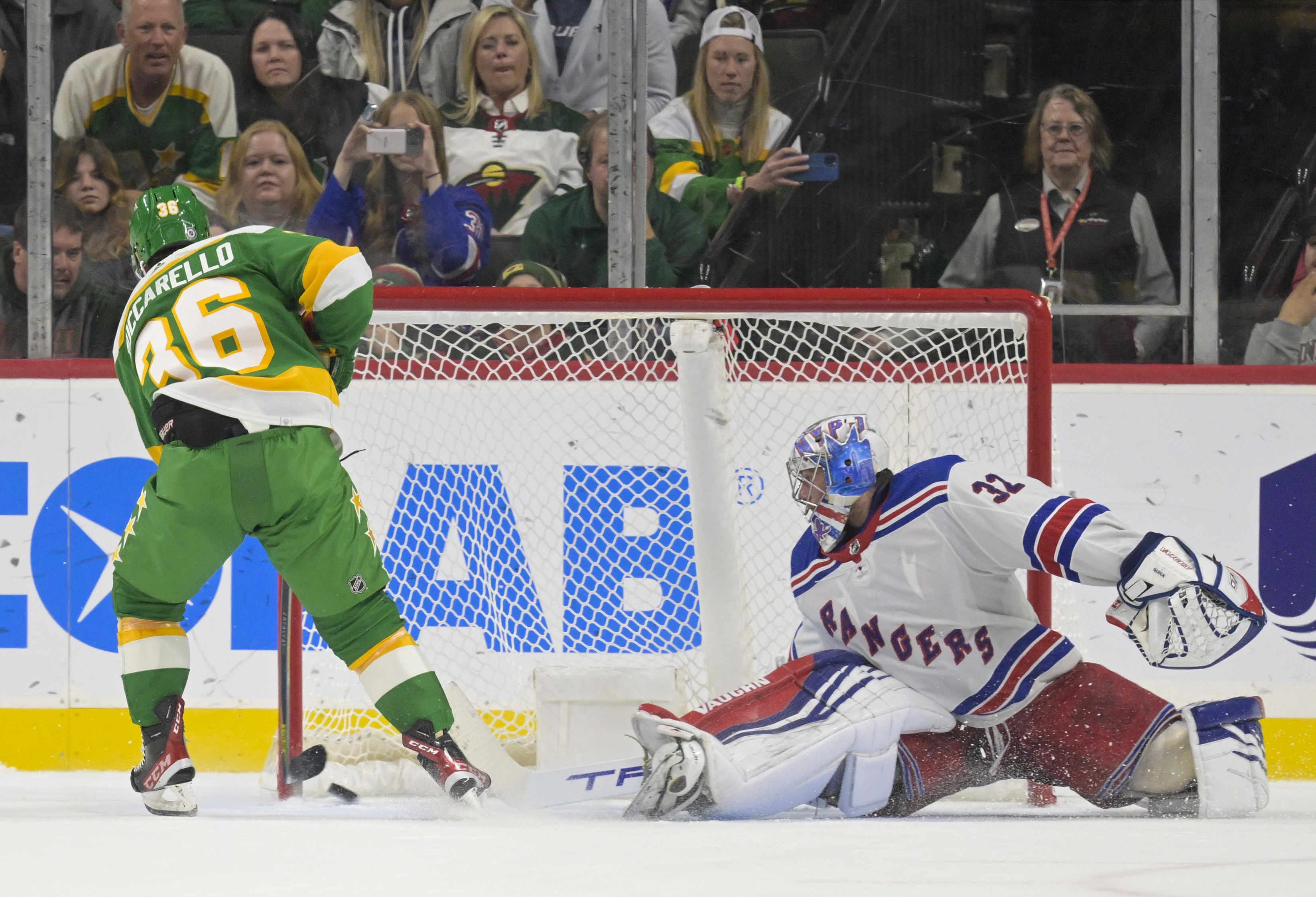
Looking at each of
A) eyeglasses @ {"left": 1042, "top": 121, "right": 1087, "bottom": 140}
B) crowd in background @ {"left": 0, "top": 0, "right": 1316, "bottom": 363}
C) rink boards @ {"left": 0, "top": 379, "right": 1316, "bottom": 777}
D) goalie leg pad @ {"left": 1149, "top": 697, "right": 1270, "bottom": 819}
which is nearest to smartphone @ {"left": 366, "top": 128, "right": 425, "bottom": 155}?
crowd in background @ {"left": 0, "top": 0, "right": 1316, "bottom": 363}

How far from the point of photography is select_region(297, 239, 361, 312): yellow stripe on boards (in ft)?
8.16

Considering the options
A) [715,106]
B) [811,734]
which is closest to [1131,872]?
[811,734]

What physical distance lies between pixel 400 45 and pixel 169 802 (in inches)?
89.9

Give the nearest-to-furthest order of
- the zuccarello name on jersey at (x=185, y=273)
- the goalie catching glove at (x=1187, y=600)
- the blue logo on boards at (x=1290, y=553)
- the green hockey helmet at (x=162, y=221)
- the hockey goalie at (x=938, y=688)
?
the goalie catching glove at (x=1187, y=600)
the hockey goalie at (x=938, y=688)
the zuccarello name on jersey at (x=185, y=273)
the green hockey helmet at (x=162, y=221)
the blue logo on boards at (x=1290, y=553)

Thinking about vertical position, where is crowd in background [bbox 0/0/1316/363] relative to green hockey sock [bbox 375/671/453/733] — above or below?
above

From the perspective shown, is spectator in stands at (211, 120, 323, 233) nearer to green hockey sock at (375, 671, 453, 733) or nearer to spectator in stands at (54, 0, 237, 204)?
spectator in stands at (54, 0, 237, 204)

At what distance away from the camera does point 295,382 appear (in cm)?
248

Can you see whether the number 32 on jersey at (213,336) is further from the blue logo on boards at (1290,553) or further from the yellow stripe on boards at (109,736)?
the blue logo on boards at (1290,553)

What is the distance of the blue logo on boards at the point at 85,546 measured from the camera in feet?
11.5

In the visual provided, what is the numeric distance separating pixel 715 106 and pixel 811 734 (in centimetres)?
209

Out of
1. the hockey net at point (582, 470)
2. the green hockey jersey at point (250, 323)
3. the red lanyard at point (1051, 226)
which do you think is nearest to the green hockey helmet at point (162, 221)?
the green hockey jersey at point (250, 323)

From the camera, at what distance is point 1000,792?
9.88 ft

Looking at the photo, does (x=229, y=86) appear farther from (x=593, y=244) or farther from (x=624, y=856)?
(x=624, y=856)

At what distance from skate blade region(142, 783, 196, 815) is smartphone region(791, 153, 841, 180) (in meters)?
2.35
